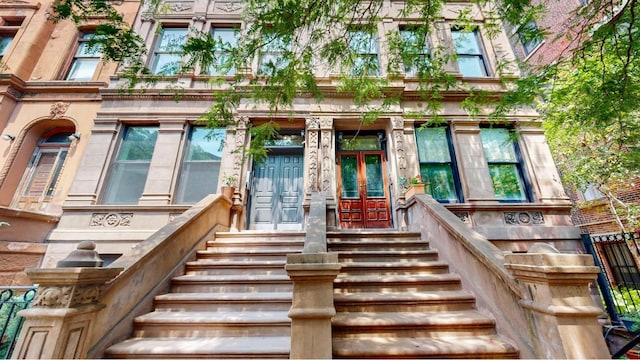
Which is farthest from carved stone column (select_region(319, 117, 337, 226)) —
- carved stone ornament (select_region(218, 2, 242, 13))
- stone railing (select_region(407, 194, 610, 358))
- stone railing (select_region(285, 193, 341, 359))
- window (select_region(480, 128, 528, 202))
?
carved stone ornament (select_region(218, 2, 242, 13))

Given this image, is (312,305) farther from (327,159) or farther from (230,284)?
(327,159)

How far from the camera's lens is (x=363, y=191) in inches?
296

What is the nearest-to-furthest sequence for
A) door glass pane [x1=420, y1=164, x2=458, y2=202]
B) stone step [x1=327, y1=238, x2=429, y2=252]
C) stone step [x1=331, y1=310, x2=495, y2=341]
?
1. stone step [x1=331, y1=310, x2=495, y2=341]
2. stone step [x1=327, y1=238, x2=429, y2=252]
3. door glass pane [x1=420, y1=164, x2=458, y2=202]

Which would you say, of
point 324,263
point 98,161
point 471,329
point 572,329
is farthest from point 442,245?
point 98,161

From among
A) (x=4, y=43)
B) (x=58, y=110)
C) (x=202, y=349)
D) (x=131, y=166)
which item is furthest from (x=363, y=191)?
(x=4, y=43)

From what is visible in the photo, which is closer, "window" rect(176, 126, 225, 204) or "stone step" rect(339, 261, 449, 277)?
"stone step" rect(339, 261, 449, 277)

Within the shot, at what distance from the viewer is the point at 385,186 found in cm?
752

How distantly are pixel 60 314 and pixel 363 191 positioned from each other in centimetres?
650

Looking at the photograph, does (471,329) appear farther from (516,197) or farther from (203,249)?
(516,197)

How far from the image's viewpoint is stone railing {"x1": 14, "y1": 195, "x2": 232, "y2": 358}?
2285 mm

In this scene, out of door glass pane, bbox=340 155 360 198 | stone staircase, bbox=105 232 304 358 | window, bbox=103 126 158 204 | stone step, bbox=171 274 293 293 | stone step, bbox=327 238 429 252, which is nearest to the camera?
stone staircase, bbox=105 232 304 358

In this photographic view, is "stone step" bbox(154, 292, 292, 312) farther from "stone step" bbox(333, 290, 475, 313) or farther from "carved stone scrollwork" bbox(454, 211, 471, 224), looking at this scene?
"carved stone scrollwork" bbox(454, 211, 471, 224)

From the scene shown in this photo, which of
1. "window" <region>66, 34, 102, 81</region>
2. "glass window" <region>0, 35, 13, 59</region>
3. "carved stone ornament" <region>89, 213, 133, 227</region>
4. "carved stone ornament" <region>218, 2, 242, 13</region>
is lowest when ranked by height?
"carved stone ornament" <region>89, 213, 133, 227</region>

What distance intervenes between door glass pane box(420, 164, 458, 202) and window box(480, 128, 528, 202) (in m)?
1.25
